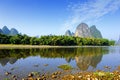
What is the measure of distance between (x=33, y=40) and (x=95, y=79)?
144956 millimetres

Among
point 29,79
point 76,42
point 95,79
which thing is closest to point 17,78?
point 29,79

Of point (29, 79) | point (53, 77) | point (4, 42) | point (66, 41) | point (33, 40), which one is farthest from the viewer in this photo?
point (66, 41)

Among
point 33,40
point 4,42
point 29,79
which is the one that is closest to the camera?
point 29,79

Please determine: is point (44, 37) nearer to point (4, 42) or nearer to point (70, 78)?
point (4, 42)

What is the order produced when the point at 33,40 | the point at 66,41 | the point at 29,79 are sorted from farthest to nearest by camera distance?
the point at 66,41, the point at 33,40, the point at 29,79

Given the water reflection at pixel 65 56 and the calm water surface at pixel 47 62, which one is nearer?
the calm water surface at pixel 47 62

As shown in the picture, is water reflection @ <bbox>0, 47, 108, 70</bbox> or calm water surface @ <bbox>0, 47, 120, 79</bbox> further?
water reflection @ <bbox>0, 47, 108, 70</bbox>

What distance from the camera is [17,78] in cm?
2455

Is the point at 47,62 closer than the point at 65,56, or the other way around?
the point at 47,62

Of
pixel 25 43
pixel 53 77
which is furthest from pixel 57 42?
pixel 53 77

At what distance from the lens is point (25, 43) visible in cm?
16175

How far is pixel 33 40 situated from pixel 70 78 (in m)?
142

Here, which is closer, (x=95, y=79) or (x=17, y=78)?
(x=95, y=79)

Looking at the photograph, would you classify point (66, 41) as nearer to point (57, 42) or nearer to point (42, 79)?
point (57, 42)
